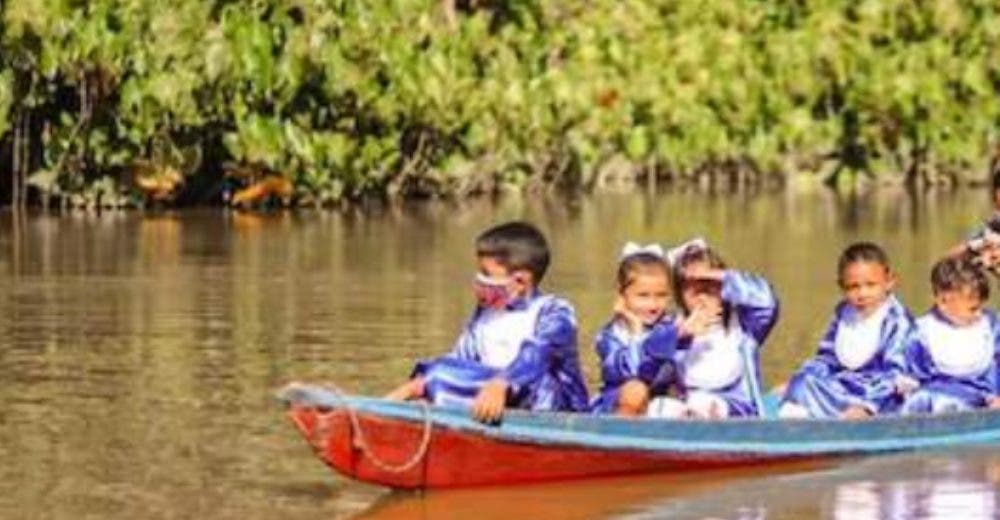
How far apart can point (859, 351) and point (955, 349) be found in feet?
1.22

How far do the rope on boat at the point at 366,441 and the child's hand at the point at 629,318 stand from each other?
91 cm

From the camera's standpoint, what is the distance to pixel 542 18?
38562 mm

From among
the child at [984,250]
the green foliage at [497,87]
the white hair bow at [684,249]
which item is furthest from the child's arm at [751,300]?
the green foliage at [497,87]

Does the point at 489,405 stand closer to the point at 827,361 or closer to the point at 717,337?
the point at 717,337

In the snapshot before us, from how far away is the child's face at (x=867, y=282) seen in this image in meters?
10.4

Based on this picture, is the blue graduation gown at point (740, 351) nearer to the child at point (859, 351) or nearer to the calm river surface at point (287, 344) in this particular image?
the child at point (859, 351)

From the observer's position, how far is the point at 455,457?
9.30 m

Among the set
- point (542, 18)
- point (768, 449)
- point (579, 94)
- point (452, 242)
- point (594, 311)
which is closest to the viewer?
point (768, 449)

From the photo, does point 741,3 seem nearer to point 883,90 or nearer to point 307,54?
point 883,90

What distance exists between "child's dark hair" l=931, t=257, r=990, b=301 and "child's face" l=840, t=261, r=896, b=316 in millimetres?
232

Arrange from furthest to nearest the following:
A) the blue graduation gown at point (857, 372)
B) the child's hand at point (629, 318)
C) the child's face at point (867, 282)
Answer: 1. the blue graduation gown at point (857, 372)
2. the child's face at point (867, 282)
3. the child's hand at point (629, 318)

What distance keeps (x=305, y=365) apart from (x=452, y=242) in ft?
33.4

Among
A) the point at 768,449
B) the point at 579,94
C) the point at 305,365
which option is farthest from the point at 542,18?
the point at 768,449

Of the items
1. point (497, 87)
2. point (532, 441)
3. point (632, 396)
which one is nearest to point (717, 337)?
point (632, 396)
